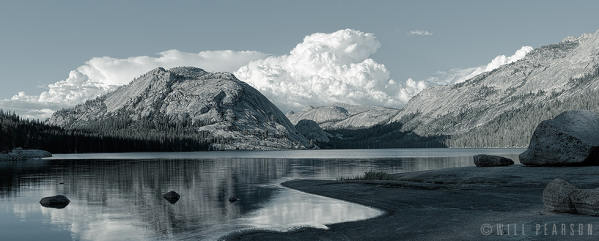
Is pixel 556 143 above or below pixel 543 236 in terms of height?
above

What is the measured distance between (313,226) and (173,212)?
47.6 feet

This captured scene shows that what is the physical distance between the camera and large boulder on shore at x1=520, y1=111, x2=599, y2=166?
48.7 m

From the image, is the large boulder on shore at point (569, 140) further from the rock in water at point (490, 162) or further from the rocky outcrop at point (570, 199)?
the rocky outcrop at point (570, 199)

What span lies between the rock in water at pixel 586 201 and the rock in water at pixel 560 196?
0.27m

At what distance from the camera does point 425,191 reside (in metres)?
46.7

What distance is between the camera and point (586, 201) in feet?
82.0

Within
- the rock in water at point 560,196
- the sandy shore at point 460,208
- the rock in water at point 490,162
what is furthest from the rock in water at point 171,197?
the rock in water at point 490,162

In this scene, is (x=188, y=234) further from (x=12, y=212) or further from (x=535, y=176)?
(x=535, y=176)

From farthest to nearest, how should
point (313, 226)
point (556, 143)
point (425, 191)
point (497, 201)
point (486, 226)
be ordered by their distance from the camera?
1. point (556, 143)
2. point (425, 191)
3. point (497, 201)
4. point (313, 226)
5. point (486, 226)

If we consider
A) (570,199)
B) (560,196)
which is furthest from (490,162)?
(570,199)

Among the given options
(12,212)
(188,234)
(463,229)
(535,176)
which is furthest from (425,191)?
(12,212)

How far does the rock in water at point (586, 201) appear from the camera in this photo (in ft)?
80.7

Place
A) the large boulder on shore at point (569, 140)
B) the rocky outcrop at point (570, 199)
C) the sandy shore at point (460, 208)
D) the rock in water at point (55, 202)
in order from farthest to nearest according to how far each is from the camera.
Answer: the large boulder on shore at point (569, 140) → the rock in water at point (55, 202) → the rocky outcrop at point (570, 199) → the sandy shore at point (460, 208)

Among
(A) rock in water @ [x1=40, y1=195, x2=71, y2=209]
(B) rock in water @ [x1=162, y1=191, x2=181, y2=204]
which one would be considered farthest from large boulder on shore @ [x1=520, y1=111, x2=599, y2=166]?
(A) rock in water @ [x1=40, y1=195, x2=71, y2=209]
